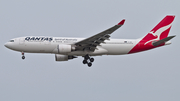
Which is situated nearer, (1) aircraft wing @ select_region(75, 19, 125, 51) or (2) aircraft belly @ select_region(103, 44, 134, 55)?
(1) aircraft wing @ select_region(75, 19, 125, 51)

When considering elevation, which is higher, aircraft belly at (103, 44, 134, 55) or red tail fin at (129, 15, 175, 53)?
red tail fin at (129, 15, 175, 53)

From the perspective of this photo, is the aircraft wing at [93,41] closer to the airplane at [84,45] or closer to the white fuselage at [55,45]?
the airplane at [84,45]

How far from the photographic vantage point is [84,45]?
41031 mm

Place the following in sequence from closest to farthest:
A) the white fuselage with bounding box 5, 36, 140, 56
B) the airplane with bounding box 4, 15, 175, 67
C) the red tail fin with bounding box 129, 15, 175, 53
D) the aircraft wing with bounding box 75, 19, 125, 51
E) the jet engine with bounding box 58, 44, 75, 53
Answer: the aircraft wing with bounding box 75, 19, 125, 51, the jet engine with bounding box 58, 44, 75, 53, the airplane with bounding box 4, 15, 175, 67, the white fuselage with bounding box 5, 36, 140, 56, the red tail fin with bounding box 129, 15, 175, 53

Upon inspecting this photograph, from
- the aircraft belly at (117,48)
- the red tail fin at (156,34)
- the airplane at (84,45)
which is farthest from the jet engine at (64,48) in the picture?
the red tail fin at (156,34)

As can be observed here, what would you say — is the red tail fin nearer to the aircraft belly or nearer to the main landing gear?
the aircraft belly

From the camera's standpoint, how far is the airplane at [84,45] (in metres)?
40.2

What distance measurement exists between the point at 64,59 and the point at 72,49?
4032 millimetres

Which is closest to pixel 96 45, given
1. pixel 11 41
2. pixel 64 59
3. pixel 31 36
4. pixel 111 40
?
pixel 111 40

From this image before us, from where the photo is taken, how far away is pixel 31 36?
137ft

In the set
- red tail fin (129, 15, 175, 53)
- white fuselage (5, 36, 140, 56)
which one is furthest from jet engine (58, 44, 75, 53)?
red tail fin (129, 15, 175, 53)

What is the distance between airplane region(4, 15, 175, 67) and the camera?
40.2m

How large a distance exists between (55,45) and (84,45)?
3.72 m

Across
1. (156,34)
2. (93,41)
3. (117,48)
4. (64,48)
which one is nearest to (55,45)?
(64,48)
